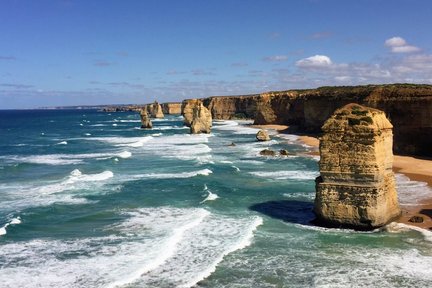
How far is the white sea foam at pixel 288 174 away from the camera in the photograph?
118 ft

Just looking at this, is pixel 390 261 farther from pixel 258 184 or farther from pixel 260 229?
pixel 258 184

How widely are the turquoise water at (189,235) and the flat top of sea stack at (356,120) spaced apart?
482 centimetres

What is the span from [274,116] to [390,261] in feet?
267

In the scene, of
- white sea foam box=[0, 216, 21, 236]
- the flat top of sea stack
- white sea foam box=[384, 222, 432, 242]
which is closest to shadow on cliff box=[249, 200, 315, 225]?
white sea foam box=[384, 222, 432, 242]

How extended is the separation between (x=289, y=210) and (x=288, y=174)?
38.0 ft

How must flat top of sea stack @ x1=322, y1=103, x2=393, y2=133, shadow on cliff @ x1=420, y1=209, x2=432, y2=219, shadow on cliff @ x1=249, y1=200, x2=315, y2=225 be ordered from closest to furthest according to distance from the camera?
flat top of sea stack @ x1=322, y1=103, x2=393, y2=133 < shadow on cliff @ x1=420, y1=209, x2=432, y2=219 < shadow on cliff @ x1=249, y1=200, x2=315, y2=225

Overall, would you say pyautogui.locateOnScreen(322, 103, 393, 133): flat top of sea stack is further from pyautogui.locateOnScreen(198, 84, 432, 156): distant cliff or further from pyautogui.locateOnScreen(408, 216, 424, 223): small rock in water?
pyautogui.locateOnScreen(198, 84, 432, 156): distant cliff

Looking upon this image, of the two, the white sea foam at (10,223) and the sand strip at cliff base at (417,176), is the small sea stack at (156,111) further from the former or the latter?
the white sea foam at (10,223)

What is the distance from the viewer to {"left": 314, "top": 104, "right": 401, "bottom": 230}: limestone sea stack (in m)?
21.5

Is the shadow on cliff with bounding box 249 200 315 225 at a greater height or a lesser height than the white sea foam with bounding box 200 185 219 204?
lesser

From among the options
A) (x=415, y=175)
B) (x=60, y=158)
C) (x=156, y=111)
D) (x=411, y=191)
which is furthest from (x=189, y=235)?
(x=156, y=111)

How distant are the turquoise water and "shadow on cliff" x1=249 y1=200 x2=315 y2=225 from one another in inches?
2.3

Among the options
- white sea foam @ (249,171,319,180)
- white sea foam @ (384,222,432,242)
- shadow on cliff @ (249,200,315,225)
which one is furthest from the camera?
white sea foam @ (249,171,319,180)

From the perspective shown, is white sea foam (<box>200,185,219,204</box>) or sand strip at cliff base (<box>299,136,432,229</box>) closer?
sand strip at cliff base (<box>299,136,432,229</box>)
